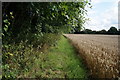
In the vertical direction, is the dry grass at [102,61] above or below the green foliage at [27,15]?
below

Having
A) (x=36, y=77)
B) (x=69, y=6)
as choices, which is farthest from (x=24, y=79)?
(x=69, y=6)

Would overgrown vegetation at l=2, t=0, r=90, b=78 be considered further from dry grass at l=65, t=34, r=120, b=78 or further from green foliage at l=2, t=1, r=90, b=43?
dry grass at l=65, t=34, r=120, b=78

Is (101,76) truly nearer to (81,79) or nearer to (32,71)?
(81,79)

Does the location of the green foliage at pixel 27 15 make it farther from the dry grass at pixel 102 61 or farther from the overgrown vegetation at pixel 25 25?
the dry grass at pixel 102 61

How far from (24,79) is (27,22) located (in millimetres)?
2155

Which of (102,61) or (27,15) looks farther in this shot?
(27,15)

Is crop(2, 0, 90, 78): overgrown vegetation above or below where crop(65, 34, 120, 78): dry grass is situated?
above

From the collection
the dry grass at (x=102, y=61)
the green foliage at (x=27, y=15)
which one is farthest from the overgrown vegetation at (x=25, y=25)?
the dry grass at (x=102, y=61)

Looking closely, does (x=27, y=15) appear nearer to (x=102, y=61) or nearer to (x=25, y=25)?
(x=25, y=25)

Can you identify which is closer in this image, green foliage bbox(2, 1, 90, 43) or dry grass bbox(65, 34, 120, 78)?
dry grass bbox(65, 34, 120, 78)

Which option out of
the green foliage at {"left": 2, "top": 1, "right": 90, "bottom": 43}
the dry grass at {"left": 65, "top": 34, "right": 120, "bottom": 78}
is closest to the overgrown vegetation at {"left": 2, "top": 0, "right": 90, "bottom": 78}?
the green foliage at {"left": 2, "top": 1, "right": 90, "bottom": 43}

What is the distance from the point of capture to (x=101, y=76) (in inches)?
151

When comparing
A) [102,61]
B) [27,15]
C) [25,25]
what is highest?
[27,15]

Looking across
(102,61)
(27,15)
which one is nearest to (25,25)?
(27,15)
